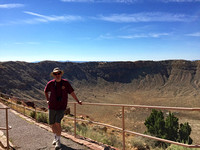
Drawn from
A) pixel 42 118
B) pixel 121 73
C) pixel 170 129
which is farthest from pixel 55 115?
pixel 121 73

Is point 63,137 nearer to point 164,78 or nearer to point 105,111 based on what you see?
point 105,111

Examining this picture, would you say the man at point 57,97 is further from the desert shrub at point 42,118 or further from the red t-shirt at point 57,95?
the desert shrub at point 42,118

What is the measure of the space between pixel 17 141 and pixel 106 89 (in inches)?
2688

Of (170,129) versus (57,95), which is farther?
(170,129)

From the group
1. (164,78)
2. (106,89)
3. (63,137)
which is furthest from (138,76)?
(63,137)

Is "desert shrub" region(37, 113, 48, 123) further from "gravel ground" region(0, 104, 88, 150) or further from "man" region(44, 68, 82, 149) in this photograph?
"man" region(44, 68, 82, 149)

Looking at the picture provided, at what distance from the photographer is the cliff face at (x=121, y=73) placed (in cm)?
6425

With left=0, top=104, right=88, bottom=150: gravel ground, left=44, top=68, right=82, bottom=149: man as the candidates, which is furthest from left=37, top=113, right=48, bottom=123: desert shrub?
left=44, top=68, right=82, bottom=149: man

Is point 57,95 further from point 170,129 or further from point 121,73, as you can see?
point 121,73

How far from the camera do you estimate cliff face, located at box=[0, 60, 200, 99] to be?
211 feet

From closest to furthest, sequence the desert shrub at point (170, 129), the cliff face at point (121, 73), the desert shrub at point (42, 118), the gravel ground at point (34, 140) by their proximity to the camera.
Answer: the gravel ground at point (34, 140)
the desert shrub at point (42, 118)
the desert shrub at point (170, 129)
the cliff face at point (121, 73)

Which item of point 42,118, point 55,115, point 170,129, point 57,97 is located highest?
point 57,97

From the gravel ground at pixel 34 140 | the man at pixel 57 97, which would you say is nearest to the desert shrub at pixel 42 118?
the gravel ground at pixel 34 140

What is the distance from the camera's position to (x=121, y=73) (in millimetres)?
86500
